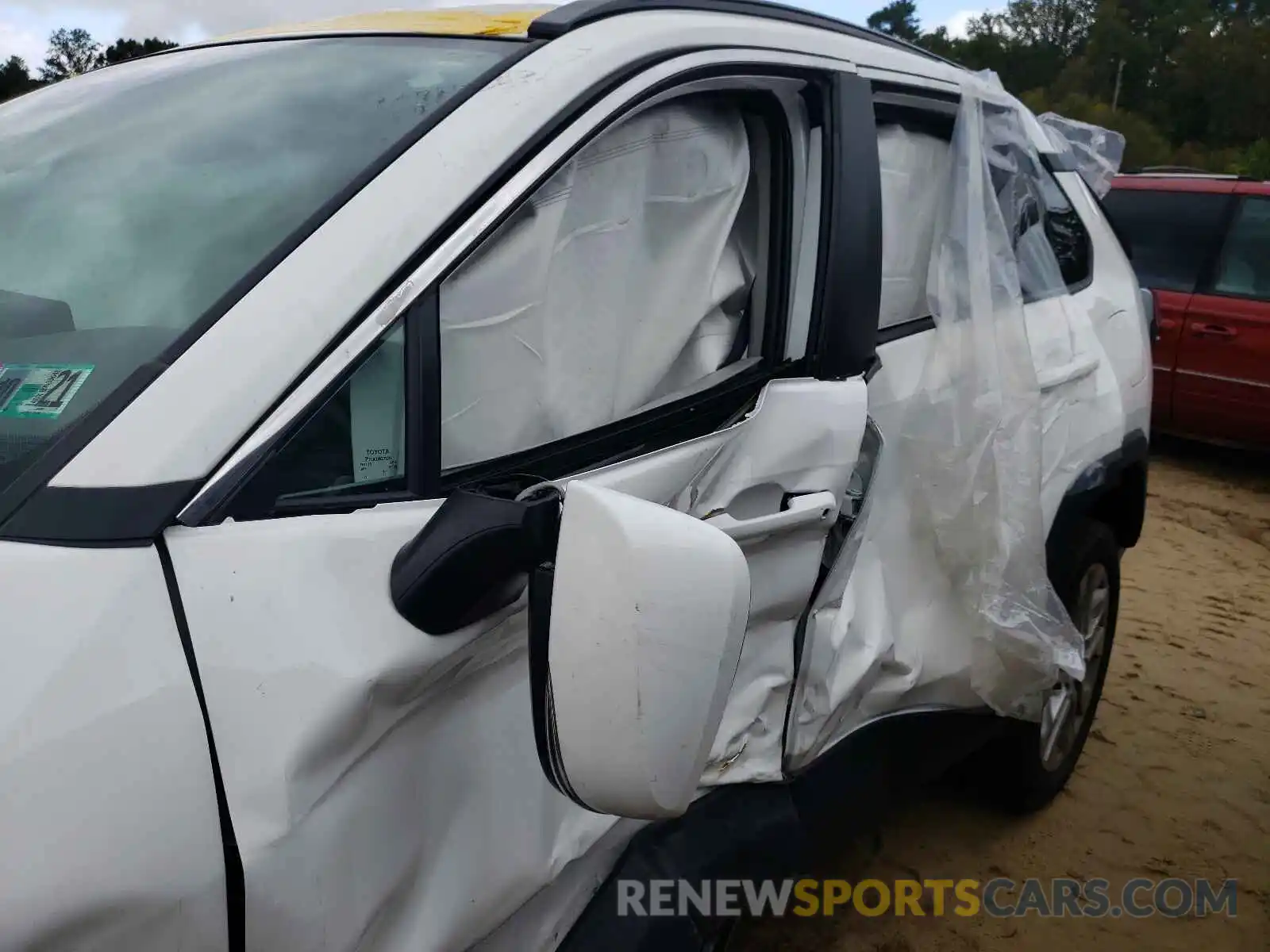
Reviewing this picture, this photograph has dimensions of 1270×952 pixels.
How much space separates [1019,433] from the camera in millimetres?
2131

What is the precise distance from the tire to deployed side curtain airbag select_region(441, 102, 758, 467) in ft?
4.32

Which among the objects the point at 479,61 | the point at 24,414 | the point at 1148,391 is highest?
the point at 479,61

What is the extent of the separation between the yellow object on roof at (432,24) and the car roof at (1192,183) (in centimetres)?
583

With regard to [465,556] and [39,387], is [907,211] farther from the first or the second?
[39,387]

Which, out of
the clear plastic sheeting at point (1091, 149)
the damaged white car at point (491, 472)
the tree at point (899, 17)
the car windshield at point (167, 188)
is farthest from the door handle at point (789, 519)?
the tree at point (899, 17)

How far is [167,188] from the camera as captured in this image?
4.50ft

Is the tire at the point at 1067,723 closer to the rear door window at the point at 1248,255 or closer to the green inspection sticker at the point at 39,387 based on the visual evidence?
the green inspection sticker at the point at 39,387

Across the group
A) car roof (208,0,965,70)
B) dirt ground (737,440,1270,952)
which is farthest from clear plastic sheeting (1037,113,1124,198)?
dirt ground (737,440,1270,952)

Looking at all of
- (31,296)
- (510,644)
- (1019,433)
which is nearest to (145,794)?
(510,644)

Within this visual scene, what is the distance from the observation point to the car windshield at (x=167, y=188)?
116cm

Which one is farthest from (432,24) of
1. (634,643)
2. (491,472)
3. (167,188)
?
(634,643)

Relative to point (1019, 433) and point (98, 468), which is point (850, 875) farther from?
point (98, 468)

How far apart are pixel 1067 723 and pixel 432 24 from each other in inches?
95.8

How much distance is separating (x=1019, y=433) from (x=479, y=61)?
51.2 inches
